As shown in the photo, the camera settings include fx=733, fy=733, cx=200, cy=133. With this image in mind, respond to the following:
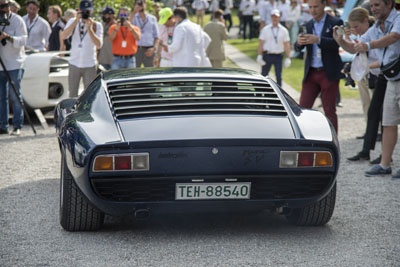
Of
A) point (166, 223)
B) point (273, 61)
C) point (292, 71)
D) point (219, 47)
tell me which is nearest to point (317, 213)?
point (166, 223)

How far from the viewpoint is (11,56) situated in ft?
32.9

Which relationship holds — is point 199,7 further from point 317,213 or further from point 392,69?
point 317,213

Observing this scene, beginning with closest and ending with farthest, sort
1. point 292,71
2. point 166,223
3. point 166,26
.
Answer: point 166,223, point 166,26, point 292,71

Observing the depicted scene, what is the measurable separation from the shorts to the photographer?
509 centimetres

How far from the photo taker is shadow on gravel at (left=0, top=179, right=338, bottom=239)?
519cm

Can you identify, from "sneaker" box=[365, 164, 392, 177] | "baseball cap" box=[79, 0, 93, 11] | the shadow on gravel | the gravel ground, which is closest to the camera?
the gravel ground

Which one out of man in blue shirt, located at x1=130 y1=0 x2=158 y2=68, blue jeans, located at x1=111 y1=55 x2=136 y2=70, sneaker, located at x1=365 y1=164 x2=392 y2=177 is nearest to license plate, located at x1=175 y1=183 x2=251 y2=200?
sneaker, located at x1=365 y1=164 x2=392 y2=177

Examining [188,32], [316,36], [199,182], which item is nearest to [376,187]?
[316,36]

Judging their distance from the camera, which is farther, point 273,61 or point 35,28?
point 273,61

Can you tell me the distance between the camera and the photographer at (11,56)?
391 inches

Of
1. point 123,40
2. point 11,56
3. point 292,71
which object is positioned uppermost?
point 11,56

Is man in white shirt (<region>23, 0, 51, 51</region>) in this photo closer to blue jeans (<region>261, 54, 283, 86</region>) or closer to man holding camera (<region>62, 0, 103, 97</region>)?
man holding camera (<region>62, 0, 103, 97</region>)

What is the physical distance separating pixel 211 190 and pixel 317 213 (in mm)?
994

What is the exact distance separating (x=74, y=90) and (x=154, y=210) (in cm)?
629
